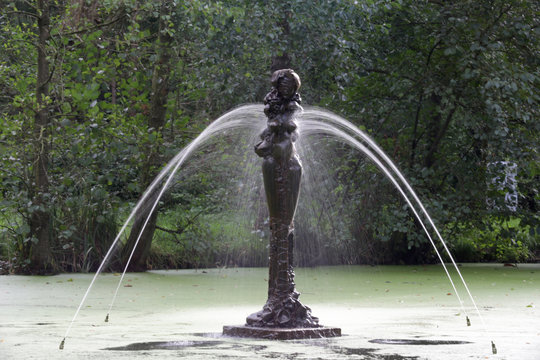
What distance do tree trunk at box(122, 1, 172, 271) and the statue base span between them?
6422mm

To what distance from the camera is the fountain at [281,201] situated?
18.5 ft

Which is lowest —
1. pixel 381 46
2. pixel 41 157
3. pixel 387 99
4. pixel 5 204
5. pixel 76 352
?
pixel 76 352

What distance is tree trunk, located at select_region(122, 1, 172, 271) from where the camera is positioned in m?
12.1

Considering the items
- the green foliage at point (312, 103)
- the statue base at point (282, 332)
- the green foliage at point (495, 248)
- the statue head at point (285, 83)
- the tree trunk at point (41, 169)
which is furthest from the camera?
the green foliage at point (495, 248)

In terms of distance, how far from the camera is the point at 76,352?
482 cm

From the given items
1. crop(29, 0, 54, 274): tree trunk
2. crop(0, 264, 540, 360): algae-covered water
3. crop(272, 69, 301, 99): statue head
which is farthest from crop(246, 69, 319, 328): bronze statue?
crop(29, 0, 54, 274): tree trunk

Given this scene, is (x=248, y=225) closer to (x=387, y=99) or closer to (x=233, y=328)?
(x=387, y=99)

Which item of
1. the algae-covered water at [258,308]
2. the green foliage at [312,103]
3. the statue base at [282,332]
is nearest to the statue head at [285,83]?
the statue base at [282,332]

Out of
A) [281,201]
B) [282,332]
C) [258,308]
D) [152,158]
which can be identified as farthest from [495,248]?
[282,332]

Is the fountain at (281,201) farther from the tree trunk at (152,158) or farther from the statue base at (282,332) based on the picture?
the tree trunk at (152,158)

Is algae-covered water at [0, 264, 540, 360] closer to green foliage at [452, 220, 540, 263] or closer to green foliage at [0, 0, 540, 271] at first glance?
green foliage at [0, 0, 540, 271]

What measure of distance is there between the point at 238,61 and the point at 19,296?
15.8 ft

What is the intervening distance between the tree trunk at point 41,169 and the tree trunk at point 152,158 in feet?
4.15

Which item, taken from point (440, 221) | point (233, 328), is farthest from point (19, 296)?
point (440, 221)
